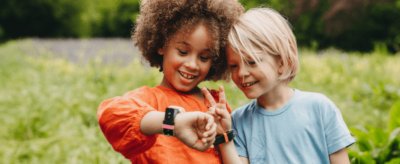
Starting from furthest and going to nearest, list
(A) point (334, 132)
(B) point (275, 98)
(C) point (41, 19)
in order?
1. (C) point (41, 19)
2. (B) point (275, 98)
3. (A) point (334, 132)

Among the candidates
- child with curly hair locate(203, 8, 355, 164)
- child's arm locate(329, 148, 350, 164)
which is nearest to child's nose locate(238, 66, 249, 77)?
child with curly hair locate(203, 8, 355, 164)

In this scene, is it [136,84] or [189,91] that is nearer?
[189,91]

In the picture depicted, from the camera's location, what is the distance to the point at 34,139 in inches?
178

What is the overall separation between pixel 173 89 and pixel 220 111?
256 millimetres

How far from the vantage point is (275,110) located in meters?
2.31

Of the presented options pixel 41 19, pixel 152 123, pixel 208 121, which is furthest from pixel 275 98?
pixel 41 19

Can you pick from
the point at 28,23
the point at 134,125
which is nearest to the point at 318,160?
the point at 134,125

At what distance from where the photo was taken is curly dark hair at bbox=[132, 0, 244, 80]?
2205 millimetres

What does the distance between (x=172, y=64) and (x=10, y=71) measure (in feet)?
22.0

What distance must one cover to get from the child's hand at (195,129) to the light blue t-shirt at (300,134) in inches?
15.1

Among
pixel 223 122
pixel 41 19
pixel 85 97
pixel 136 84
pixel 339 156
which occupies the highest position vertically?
pixel 223 122

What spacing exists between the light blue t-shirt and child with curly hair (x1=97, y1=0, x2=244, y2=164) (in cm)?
20

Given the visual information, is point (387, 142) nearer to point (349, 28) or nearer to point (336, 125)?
point (336, 125)

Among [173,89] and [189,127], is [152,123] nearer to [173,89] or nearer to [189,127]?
[189,127]
